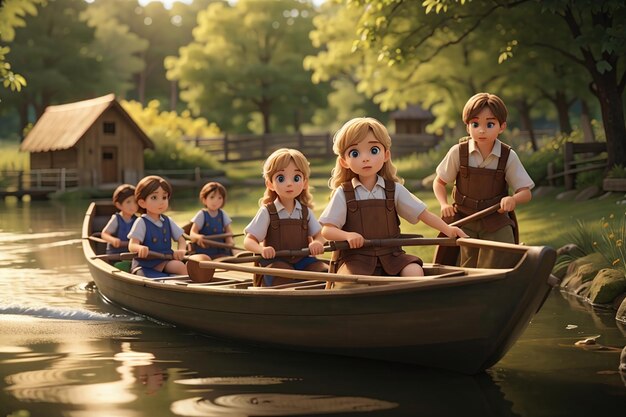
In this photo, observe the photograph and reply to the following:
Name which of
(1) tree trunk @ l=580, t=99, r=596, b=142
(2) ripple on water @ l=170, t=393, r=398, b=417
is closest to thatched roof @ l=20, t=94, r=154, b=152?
(1) tree trunk @ l=580, t=99, r=596, b=142

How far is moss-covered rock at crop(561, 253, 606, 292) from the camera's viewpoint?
1282cm

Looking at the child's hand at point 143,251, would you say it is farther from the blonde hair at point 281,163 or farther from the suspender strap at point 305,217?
the suspender strap at point 305,217

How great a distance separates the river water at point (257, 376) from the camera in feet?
23.6

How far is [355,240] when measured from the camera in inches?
323

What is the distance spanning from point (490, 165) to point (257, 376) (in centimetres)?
281

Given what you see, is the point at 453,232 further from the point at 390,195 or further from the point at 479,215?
the point at 390,195

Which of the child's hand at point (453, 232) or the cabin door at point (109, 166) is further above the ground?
the cabin door at point (109, 166)

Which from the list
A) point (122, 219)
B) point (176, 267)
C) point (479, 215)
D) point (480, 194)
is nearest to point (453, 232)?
point (479, 215)

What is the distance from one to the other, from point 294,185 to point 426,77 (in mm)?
24128

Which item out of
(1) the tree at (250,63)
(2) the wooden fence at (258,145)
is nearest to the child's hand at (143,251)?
(2) the wooden fence at (258,145)

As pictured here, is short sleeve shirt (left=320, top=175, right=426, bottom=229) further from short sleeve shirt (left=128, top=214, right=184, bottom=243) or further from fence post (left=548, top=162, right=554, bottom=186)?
fence post (left=548, top=162, right=554, bottom=186)

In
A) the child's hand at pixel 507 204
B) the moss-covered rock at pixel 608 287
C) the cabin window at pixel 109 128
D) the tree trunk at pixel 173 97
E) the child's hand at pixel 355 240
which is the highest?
the tree trunk at pixel 173 97

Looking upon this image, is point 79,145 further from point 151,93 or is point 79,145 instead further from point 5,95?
point 151,93

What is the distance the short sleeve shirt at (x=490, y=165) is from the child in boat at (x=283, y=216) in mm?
1257
